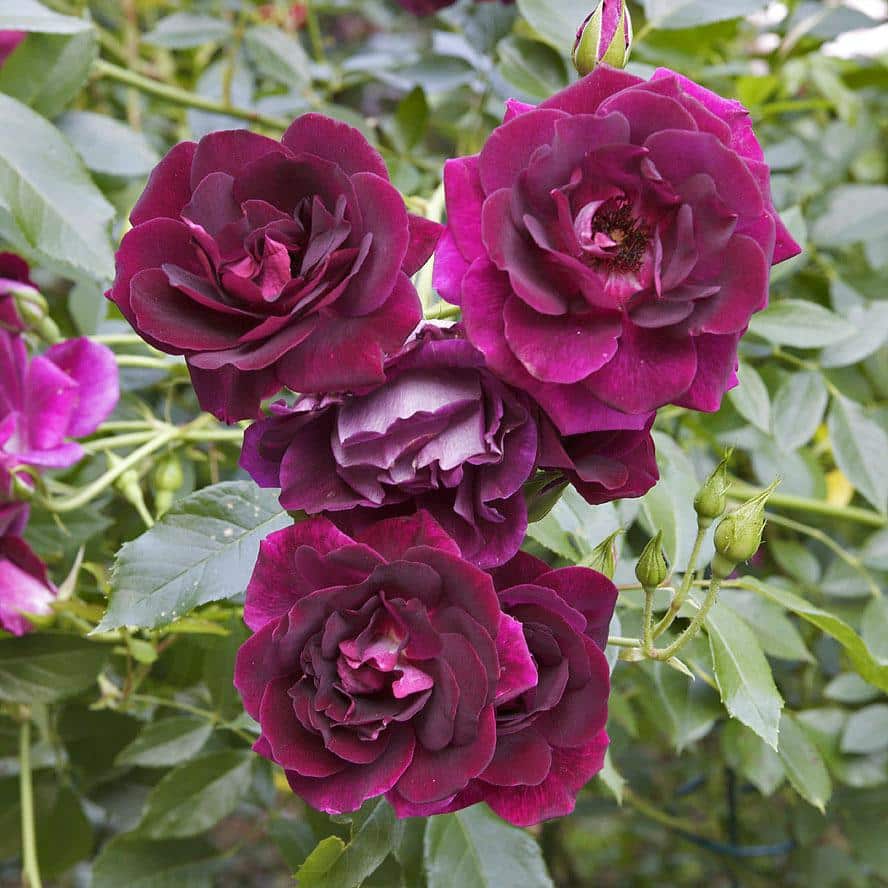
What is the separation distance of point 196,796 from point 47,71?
566 millimetres

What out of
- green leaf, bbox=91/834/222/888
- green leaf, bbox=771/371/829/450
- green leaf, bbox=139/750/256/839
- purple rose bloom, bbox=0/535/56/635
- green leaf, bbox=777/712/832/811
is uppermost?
purple rose bloom, bbox=0/535/56/635

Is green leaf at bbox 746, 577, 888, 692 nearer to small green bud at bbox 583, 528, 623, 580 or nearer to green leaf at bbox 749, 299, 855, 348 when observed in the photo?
small green bud at bbox 583, 528, 623, 580

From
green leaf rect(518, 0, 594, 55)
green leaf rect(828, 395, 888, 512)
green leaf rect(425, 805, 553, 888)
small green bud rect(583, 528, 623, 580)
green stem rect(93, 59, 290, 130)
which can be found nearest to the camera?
small green bud rect(583, 528, 623, 580)

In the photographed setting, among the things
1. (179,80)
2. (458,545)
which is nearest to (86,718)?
(458,545)

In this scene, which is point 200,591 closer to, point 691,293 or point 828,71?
point 691,293

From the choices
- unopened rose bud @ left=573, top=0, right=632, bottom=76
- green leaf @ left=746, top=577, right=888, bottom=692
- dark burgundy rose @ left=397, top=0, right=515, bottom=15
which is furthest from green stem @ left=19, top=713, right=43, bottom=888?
dark burgundy rose @ left=397, top=0, right=515, bottom=15

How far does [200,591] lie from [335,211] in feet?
0.67

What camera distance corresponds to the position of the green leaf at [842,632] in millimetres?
555

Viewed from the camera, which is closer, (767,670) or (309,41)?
(767,670)

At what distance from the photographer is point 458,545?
398 millimetres

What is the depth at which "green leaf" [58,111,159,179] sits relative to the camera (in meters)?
0.82

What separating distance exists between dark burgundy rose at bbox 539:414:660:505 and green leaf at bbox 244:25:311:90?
724mm

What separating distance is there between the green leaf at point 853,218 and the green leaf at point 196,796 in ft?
2.41

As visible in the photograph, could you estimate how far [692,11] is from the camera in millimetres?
785
